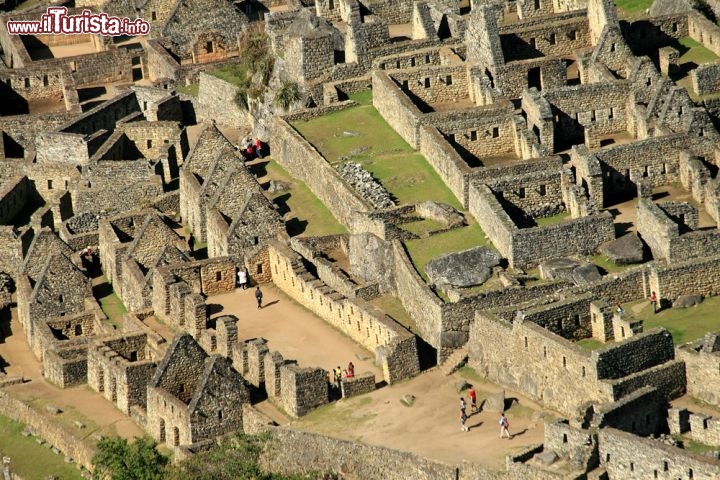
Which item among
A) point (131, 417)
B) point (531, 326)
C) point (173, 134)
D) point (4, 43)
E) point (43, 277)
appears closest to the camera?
point (531, 326)

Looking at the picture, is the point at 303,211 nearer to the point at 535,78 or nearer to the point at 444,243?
the point at 444,243

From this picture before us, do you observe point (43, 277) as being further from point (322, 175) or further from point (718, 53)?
point (718, 53)

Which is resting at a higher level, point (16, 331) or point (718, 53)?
point (718, 53)

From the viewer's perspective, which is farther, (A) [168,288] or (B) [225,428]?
(A) [168,288]

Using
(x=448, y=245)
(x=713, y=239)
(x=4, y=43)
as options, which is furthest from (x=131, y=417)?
(x=4, y=43)

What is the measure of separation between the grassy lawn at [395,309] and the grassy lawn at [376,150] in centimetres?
576

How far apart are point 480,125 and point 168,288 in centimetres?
1488

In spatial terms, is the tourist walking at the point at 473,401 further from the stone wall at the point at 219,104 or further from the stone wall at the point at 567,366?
the stone wall at the point at 219,104

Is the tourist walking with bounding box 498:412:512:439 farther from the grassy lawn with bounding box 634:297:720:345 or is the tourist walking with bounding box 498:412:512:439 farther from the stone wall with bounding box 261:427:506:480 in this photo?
the grassy lawn with bounding box 634:297:720:345

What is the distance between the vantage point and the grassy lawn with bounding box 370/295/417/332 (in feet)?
354

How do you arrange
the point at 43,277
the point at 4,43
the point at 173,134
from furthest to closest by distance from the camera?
the point at 4,43
the point at 173,134
the point at 43,277

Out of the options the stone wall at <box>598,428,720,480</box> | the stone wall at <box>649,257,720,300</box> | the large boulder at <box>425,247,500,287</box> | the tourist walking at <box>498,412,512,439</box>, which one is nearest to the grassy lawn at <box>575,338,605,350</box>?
the stone wall at <box>649,257,720,300</box>

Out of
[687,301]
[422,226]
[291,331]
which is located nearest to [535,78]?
[422,226]

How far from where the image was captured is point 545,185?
113 metres
